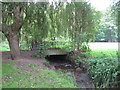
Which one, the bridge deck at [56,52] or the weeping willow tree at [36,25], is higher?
the weeping willow tree at [36,25]

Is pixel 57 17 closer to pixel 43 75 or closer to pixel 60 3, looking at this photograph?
pixel 60 3

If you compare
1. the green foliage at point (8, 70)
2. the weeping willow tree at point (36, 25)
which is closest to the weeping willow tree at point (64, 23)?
the weeping willow tree at point (36, 25)

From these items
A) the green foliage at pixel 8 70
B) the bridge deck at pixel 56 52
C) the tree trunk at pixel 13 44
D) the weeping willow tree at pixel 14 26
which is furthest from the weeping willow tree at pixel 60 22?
the green foliage at pixel 8 70

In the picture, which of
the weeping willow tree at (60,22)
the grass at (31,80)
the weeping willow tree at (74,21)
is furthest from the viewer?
the weeping willow tree at (74,21)

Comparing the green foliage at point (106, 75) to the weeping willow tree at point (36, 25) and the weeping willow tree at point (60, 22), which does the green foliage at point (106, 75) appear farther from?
the weeping willow tree at point (36, 25)

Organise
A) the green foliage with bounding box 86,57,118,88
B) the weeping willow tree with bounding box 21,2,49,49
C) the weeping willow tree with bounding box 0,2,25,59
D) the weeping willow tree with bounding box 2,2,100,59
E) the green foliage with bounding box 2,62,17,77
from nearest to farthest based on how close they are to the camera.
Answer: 1. the green foliage with bounding box 86,57,118,88
2. the green foliage with bounding box 2,62,17,77
3. the weeping willow tree with bounding box 0,2,25,59
4. the weeping willow tree with bounding box 21,2,49,49
5. the weeping willow tree with bounding box 2,2,100,59

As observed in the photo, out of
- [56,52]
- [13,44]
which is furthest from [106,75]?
[56,52]

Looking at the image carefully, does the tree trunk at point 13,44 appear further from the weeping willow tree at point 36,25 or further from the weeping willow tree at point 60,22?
the weeping willow tree at point 36,25

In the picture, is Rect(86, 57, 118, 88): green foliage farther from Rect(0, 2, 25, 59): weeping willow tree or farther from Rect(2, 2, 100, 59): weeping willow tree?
Rect(2, 2, 100, 59): weeping willow tree

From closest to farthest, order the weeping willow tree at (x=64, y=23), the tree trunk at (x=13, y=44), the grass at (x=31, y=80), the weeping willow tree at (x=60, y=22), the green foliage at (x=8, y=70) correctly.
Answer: the grass at (x=31, y=80) < the green foliage at (x=8, y=70) < the tree trunk at (x=13, y=44) < the weeping willow tree at (x=60, y=22) < the weeping willow tree at (x=64, y=23)

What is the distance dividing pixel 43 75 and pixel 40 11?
3934 millimetres

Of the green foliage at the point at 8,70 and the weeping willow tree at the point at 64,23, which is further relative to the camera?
the weeping willow tree at the point at 64,23

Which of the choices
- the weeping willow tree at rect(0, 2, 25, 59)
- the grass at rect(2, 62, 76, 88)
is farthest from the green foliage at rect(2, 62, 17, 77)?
the weeping willow tree at rect(0, 2, 25, 59)

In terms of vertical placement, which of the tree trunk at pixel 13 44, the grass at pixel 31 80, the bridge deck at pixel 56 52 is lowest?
the grass at pixel 31 80
